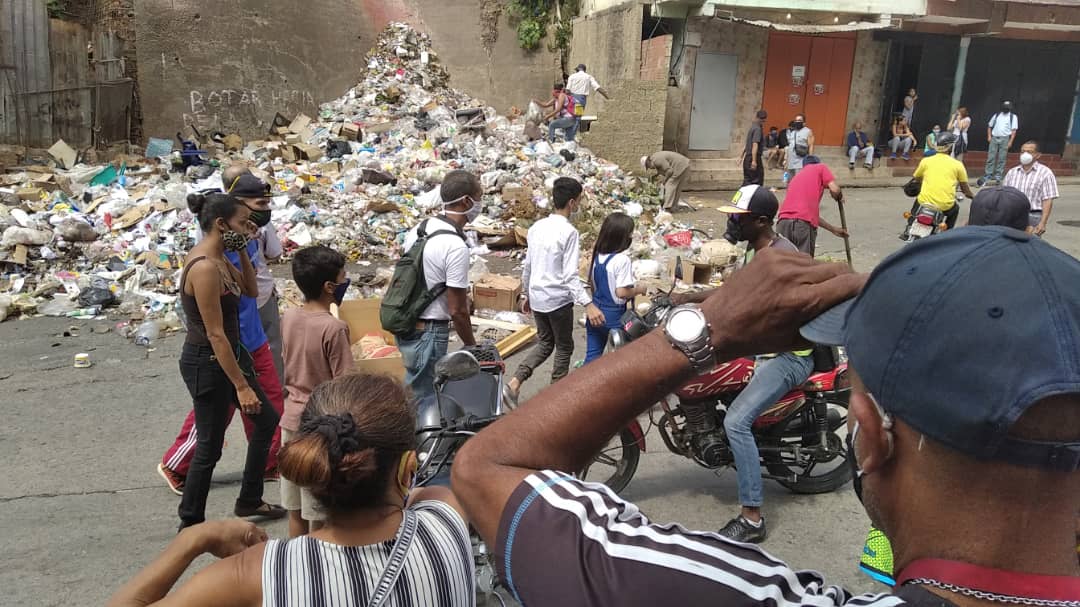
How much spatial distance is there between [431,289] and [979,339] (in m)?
3.70

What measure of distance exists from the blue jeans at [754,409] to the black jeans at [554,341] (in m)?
1.71

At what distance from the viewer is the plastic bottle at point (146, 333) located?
7.18 m

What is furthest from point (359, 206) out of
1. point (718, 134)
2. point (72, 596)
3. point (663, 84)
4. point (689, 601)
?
point (689, 601)

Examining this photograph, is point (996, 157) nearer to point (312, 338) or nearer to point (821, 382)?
point (821, 382)

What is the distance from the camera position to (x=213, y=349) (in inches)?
143

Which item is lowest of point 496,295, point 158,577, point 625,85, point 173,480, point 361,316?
point 173,480

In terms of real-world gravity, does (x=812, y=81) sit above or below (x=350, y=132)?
above

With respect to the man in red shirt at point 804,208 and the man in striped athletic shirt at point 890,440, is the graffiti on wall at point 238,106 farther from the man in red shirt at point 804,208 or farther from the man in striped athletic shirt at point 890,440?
the man in striped athletic shirt at point 890,440

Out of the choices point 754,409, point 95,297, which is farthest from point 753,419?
point 95,297

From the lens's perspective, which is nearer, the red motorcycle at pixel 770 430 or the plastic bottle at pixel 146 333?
the red motorcycle at pixel 770 430

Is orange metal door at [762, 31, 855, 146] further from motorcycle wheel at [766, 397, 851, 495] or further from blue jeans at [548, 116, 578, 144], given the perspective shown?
motorcycle wheel at [766, 397, 851, 495]

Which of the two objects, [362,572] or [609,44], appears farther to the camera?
[609,44]

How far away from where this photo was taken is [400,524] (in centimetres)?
174

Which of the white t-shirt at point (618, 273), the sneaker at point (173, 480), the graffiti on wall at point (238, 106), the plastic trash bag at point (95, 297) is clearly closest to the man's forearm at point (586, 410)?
the white t-shirt at point (618, 273)
